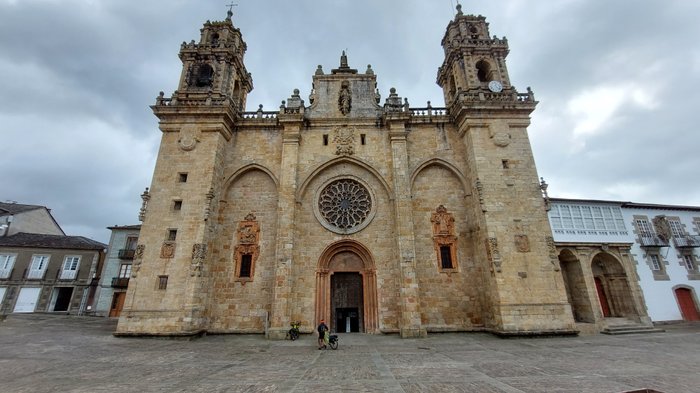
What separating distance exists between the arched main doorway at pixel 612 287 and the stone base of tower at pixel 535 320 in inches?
258

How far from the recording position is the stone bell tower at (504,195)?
13.0 metres

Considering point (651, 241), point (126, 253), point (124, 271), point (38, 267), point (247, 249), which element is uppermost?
point (126, 253)

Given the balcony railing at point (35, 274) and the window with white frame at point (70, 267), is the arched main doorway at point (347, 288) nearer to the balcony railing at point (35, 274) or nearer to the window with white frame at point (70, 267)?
the window with white frame at point (70, 267)

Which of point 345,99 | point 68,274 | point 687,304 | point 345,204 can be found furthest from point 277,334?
point 68,274

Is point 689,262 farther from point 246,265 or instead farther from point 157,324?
point 157,324

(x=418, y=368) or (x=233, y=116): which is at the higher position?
(x=233, y=116)

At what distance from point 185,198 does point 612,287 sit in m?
25.4

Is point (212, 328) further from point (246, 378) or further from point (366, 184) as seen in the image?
point (366, 184)

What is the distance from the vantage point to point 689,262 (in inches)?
760

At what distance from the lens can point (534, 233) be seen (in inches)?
558

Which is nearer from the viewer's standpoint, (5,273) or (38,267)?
(5,273)

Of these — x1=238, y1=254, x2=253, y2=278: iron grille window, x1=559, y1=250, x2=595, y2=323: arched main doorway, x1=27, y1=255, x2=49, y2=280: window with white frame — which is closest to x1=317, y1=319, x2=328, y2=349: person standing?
x1=238, y1=254, x2=253, y2=278: iron grille window

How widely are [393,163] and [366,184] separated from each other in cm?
193

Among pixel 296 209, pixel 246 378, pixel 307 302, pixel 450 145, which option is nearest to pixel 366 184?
pixel 296 209
